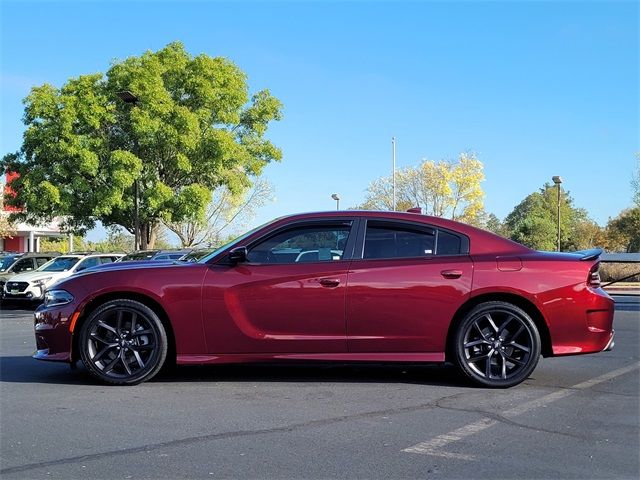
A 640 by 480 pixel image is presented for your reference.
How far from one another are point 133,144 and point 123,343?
61.2 ft

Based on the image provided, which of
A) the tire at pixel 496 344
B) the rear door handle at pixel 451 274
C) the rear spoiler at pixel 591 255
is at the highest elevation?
the rear spoiler at pixel 591 255

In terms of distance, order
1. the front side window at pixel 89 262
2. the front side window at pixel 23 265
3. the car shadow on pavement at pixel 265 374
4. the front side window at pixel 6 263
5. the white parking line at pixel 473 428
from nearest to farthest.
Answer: the white parking line at pixel 473 428 → the car shadow on pavement at pixel 265 374 → the front side window at pixel 89 262 → the front side window at pixel 23 265 → the front side window at pixel 6 263

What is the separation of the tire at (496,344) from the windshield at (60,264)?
1434 cm

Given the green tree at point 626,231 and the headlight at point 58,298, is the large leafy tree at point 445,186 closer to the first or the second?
the green tree at point 626,231

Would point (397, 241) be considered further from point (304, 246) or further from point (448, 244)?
point (304, 246)

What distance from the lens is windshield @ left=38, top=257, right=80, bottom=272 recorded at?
17.9 m

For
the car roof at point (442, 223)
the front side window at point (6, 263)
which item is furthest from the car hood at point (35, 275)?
the car roof at point (442, 223)

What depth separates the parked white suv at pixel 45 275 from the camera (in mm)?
16734

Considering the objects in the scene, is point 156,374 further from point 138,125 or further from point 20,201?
point 20,201

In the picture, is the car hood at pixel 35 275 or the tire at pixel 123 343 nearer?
the tire at pixel 123 343

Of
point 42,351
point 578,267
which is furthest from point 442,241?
point 42,351

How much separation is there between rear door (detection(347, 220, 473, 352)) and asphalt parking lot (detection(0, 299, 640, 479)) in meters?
0.47

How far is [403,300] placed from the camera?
19.4 feet

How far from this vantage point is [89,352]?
597cm
